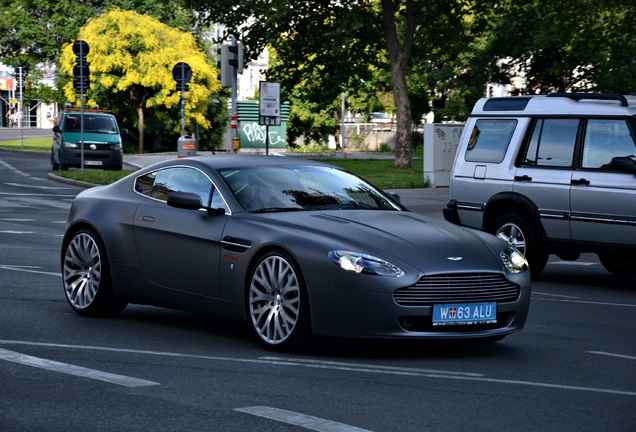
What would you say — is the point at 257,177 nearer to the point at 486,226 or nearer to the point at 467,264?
the point at 467,264

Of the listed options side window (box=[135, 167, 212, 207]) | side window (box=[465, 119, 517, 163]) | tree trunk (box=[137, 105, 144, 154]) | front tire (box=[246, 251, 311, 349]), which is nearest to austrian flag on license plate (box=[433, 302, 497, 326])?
front tire (box=[246, 251, 311, 349])

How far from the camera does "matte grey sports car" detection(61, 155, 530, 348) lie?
859cm

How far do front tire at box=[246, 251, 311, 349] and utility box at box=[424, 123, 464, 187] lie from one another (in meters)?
24.1

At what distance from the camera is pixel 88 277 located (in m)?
10.8

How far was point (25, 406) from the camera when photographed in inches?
271

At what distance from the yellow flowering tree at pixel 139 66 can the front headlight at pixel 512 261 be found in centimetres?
5480

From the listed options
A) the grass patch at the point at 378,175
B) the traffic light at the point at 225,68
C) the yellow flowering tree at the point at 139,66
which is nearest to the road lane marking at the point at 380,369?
the grass patch at the point at 378,175

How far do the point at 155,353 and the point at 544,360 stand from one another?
2570mm

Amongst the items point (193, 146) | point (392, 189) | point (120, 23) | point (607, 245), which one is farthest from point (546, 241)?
point (120, 23)

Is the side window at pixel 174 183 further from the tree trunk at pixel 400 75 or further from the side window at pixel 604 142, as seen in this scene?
the tree trunk at pixel 400 75

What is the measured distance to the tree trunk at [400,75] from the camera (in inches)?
1726

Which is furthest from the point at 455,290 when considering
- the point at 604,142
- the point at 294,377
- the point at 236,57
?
the point at 236,57

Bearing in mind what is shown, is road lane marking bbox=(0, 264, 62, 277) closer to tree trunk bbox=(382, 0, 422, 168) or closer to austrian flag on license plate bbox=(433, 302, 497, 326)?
austrian flag on license plate bbox=(433, 302, 497, 326)

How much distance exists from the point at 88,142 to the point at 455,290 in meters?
33.4
